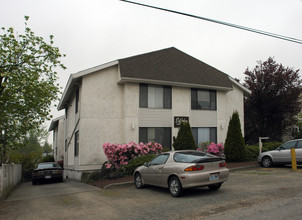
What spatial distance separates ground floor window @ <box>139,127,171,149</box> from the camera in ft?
57.2

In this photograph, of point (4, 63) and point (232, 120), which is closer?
point (4, 63)

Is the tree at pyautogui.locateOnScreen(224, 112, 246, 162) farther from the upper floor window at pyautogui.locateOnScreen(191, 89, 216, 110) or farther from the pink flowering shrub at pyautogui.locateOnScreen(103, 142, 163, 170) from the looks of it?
the pink flowering shrub at pyautogui.locateOnScreen(103, 142, 163, 170)

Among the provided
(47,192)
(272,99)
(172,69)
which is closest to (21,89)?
(47,192)

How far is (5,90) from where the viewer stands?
460 inches

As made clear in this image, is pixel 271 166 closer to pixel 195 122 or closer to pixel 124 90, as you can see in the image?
pixel 195 122

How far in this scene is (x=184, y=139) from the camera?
1659 cm

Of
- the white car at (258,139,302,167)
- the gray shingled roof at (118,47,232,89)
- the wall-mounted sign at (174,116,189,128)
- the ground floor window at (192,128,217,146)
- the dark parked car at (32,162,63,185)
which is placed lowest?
the dark parked car at (32,162,63,185)

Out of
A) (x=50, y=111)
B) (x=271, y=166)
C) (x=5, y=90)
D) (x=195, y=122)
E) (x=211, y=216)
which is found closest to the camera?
(x=211, y=216)

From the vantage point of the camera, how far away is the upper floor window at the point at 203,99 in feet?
63.6

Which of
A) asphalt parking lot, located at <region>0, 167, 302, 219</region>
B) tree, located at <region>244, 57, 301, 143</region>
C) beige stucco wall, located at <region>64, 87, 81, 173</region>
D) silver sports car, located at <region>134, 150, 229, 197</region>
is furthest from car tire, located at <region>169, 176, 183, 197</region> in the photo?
tree, located at <region>244, 57, 301, 143</region>

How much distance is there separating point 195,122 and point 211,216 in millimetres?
13497

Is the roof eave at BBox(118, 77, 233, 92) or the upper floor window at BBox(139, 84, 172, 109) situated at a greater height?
the roof eave at BBox(118, 77, 233, 92)

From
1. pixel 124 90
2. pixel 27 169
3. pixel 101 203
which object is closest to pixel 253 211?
pixel 101 203

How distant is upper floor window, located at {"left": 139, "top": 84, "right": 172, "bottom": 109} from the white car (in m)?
6.89
